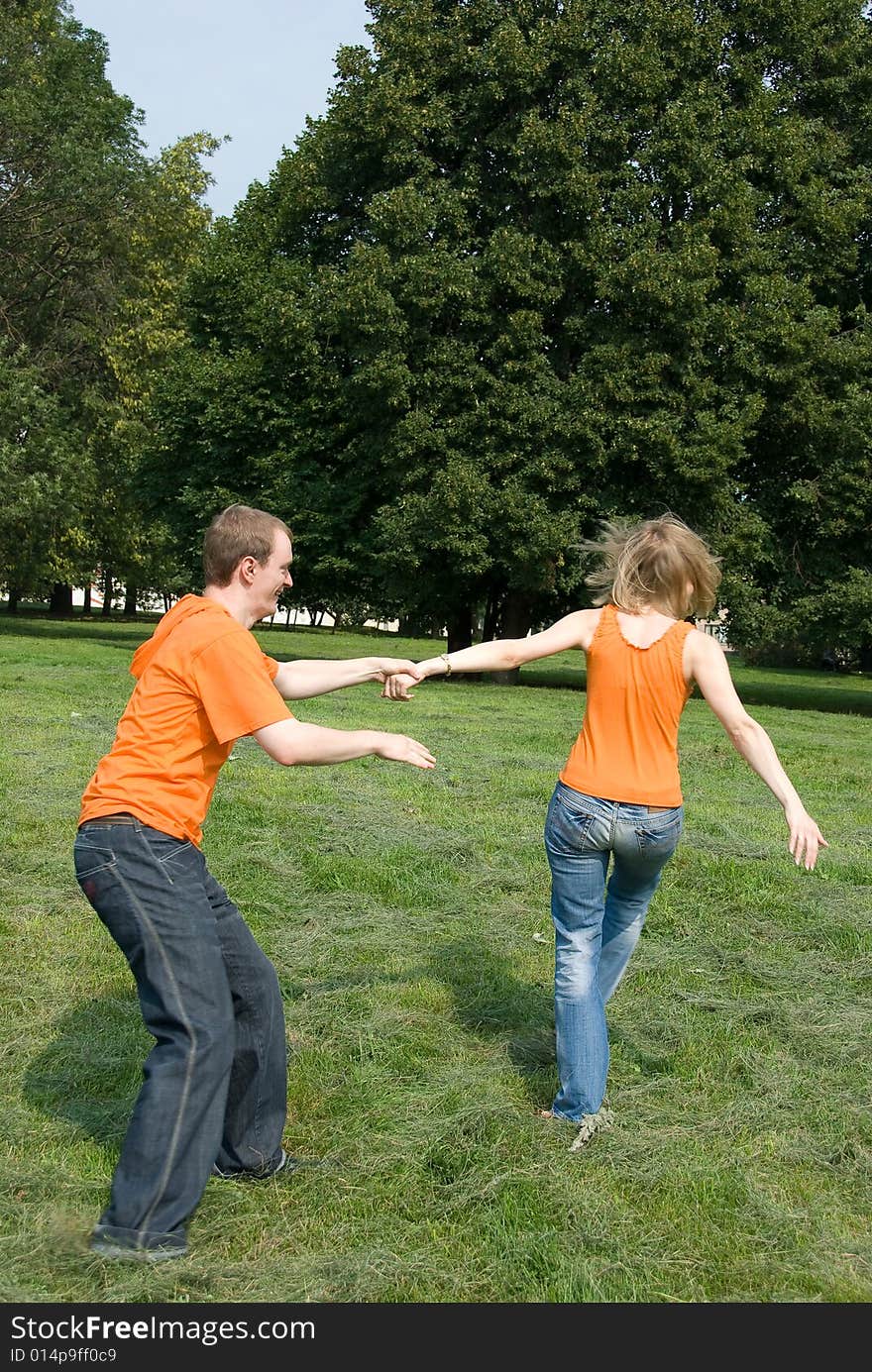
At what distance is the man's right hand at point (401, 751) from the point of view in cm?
360

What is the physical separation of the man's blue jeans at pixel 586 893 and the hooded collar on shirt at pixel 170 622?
1.44m

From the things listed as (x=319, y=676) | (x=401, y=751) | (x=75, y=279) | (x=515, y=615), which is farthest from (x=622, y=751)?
(x=75, y=279)

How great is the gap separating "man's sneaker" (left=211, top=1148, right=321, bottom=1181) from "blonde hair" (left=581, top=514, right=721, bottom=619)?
2157 mm

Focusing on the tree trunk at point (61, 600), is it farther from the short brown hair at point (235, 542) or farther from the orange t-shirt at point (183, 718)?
the orange t-shirt at point (183, 718)

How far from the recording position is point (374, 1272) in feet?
11.1

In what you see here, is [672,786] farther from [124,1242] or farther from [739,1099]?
[124,1242]

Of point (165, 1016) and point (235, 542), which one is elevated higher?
point (235, 542)

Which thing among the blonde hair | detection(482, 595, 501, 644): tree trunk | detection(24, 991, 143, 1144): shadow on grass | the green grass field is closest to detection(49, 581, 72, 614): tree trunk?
detection(482, 595, 501, 644): tree trunk

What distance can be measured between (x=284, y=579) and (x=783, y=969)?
361cm

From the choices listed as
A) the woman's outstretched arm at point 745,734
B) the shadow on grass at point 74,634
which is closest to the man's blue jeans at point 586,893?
the woman's outstretched arm at point 745,734

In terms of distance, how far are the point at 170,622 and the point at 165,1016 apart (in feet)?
3.80

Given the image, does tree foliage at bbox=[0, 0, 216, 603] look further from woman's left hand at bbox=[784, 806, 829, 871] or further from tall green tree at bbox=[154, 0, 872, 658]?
woman's left hand at bbox=[784, 806, 829, 871]

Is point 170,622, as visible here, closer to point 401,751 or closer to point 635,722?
point 401,751

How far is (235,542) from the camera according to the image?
377 centimetres
